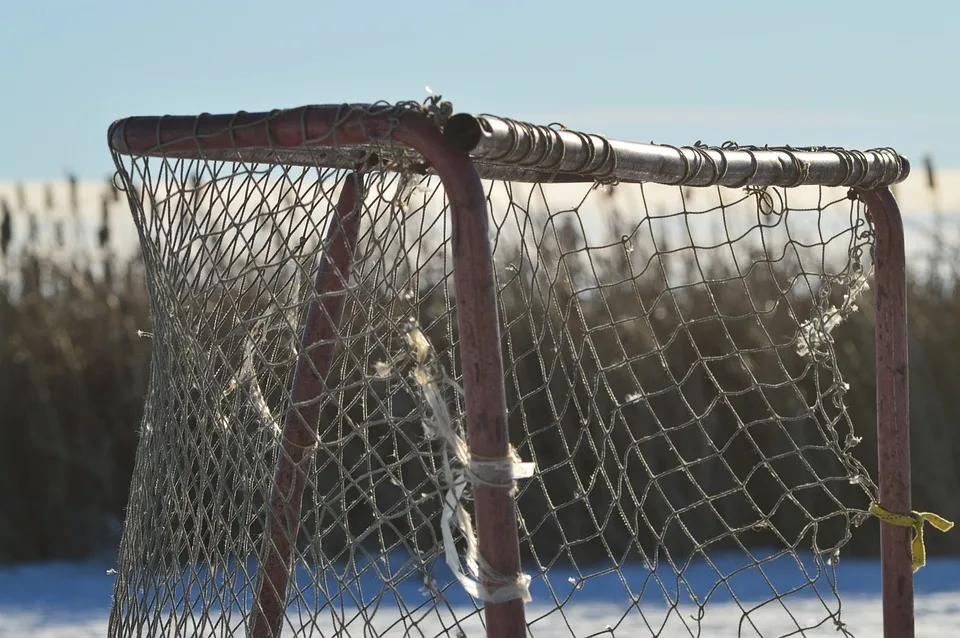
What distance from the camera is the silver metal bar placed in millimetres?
1422

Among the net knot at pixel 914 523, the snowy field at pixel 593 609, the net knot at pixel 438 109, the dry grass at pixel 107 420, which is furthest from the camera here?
the dry grass at pixel 107 420

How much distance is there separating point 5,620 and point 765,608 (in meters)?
2.55

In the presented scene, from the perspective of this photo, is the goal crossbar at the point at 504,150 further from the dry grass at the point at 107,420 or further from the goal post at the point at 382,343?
the dry grass at the point at 107,420

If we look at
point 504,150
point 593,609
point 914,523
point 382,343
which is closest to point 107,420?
point 593,609

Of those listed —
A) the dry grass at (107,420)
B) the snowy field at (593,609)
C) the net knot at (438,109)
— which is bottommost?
the snowy field at (593,609)

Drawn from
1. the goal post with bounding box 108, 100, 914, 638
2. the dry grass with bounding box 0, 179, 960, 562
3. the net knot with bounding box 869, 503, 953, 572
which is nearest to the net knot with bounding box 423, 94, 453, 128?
the goal post with bounding box 108, 100, 914, 638

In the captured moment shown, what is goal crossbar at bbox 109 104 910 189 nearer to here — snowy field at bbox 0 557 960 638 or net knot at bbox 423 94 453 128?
net knot at bbox 423 94 453 128

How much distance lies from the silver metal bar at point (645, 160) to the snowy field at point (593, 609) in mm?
1754

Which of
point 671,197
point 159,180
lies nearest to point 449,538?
point 159,180

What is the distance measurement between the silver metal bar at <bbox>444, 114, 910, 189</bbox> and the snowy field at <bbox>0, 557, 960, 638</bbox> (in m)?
1.75

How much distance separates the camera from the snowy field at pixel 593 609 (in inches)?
147

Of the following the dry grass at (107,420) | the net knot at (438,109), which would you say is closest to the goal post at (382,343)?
the net knot at (438,109)

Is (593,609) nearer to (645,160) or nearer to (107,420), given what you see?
(107,420)

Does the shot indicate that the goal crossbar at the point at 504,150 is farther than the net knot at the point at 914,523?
No
